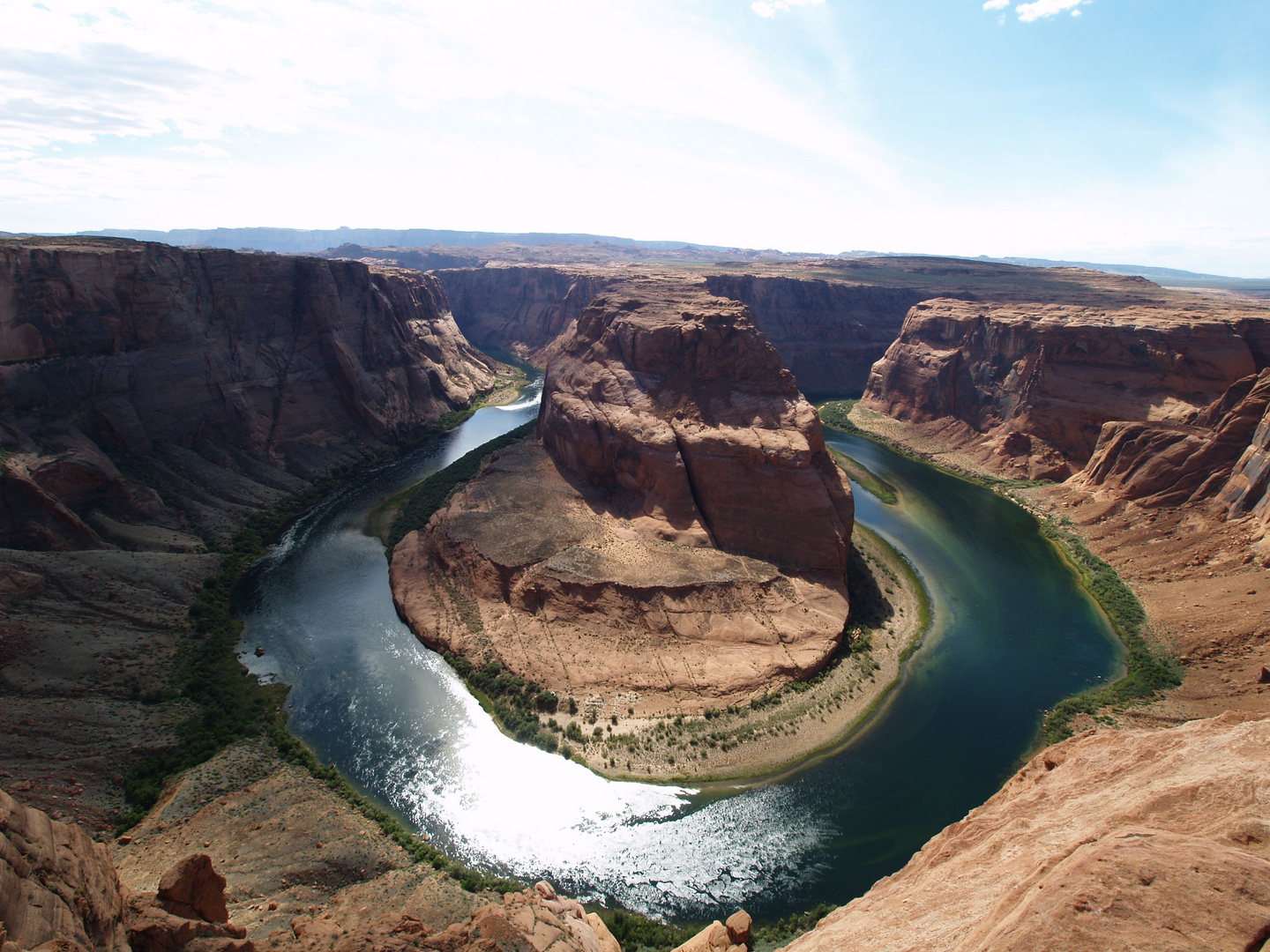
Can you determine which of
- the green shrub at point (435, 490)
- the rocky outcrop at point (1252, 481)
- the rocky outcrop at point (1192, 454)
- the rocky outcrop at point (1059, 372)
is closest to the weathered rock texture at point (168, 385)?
the green shrub at point (435, 490)

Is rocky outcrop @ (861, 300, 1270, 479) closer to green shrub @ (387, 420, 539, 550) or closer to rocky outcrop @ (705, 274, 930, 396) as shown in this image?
rocky outcrop @ (705, 274, 930, 396)

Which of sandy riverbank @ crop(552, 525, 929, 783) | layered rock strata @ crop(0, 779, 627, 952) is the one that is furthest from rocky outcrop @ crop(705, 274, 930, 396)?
layered rock strata @ crop(0, 779, 627, 952)

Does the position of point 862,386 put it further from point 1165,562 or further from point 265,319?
point 265,319

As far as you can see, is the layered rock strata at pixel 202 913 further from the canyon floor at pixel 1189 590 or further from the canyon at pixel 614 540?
the canyon floor at pixel 1189 590

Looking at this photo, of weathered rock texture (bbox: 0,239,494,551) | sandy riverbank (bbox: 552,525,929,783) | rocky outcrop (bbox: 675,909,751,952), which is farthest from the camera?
weathered rock texture (bbox: 0,239,494,551)

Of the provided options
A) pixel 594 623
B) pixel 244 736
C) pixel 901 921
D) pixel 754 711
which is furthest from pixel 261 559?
pixel 901 921
